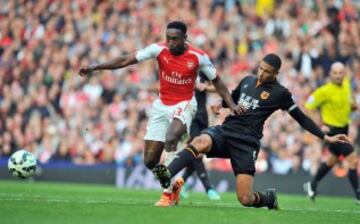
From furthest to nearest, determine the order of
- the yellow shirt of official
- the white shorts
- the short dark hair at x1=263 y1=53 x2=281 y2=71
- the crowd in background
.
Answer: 1. the crowd in background
2. the yellow shirt of official
3. the white shorts
4. the short dark hair at x1=263 y1=53 x2=281 y2=71

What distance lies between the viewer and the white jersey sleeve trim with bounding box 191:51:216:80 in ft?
45.5

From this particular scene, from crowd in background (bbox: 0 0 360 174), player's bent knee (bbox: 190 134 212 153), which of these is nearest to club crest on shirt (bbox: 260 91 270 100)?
player's bent knee (bbox: 190 134 212 153)

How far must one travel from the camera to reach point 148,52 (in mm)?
13867

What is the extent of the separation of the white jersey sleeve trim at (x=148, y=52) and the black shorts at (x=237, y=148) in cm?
158

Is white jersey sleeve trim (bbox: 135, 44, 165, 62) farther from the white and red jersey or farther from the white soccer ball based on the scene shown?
the white soccer ball

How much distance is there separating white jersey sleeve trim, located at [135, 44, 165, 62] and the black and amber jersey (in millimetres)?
1673

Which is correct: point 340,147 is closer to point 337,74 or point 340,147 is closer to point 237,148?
point 337,74

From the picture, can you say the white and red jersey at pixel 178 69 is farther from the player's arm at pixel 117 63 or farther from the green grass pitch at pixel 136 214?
the green grass pitch at pixel 136 214

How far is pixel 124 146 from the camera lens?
25.6m

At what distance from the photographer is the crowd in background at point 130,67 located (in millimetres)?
24672

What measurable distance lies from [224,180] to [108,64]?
410 inches

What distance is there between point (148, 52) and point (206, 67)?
908mm

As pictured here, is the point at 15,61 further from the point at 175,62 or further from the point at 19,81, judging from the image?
the point at 175,62

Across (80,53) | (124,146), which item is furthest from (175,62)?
(80,53)
